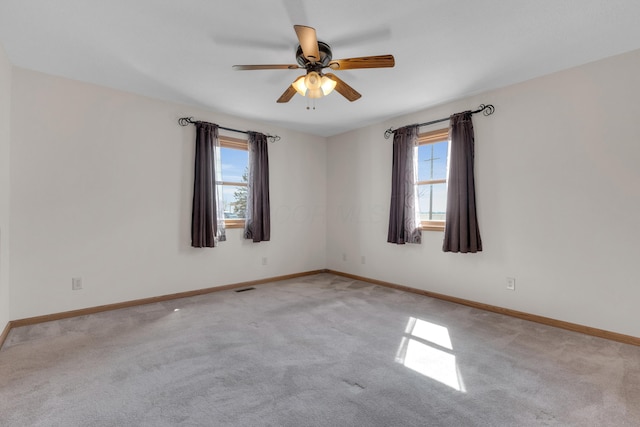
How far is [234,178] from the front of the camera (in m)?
4.41

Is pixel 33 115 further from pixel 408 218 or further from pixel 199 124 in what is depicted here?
pixel 408 218

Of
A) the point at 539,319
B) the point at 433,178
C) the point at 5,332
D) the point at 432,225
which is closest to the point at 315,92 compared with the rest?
the point at 433,178

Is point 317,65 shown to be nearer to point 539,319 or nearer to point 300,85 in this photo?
point 300,85

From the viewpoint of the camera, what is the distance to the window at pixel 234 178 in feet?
14.2

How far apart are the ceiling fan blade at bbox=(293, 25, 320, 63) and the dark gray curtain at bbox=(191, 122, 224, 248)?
7.28 feet

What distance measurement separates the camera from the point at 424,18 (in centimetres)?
213

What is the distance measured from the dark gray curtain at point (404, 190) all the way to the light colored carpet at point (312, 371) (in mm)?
1172

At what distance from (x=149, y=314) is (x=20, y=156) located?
6.49 ft

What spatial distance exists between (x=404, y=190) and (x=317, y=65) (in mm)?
2256

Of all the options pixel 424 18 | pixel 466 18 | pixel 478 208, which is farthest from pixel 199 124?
pixel 478 208

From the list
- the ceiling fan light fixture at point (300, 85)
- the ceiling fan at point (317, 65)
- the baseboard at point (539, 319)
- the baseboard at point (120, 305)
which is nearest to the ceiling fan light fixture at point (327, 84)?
the ceiling fan at point (317, 65)

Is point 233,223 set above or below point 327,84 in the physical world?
below

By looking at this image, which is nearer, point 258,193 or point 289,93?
point 289,93

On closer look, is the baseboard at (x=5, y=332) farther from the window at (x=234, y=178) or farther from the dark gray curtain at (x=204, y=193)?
the window at (x=234, y=178)
